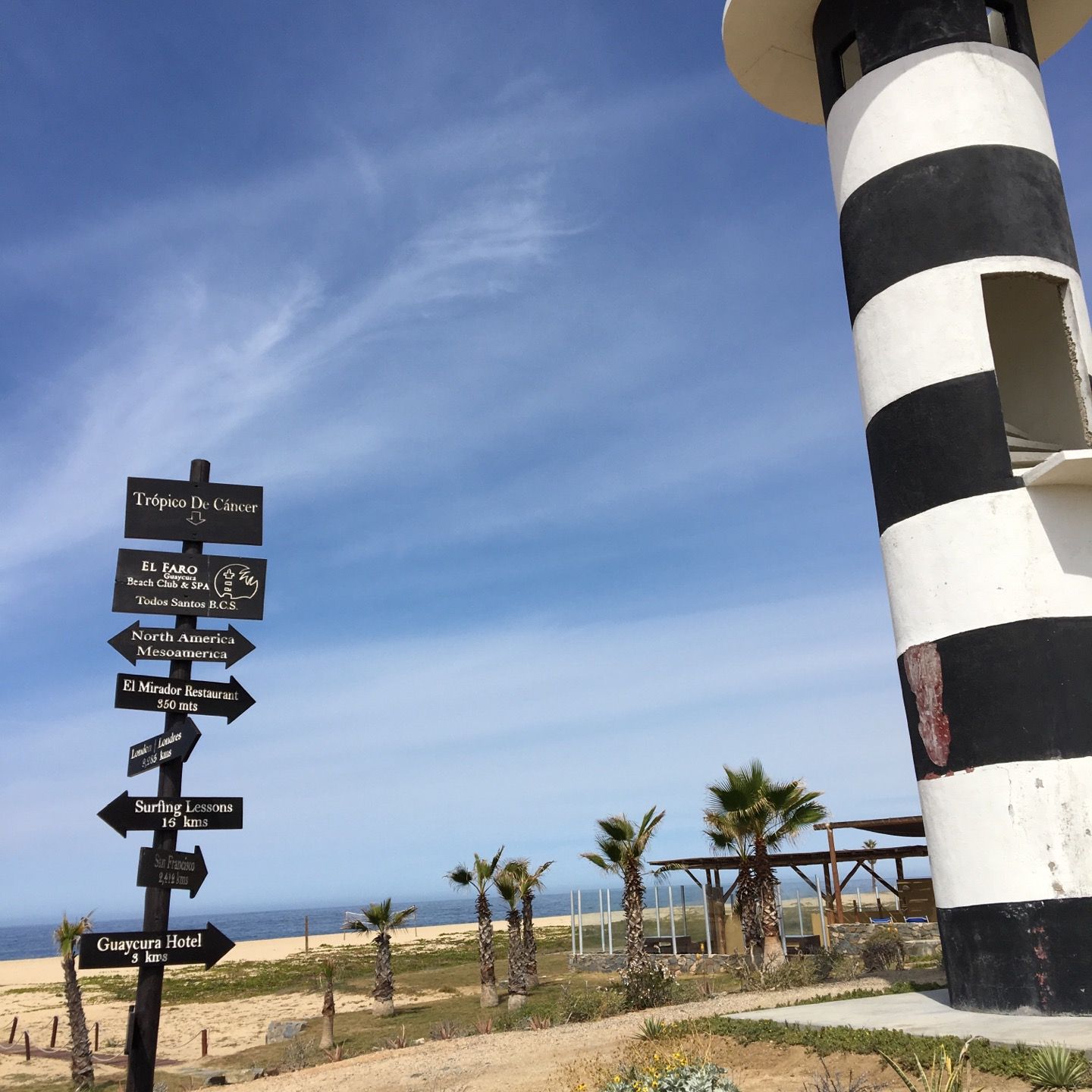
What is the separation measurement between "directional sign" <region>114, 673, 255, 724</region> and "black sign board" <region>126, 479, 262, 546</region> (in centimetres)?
171

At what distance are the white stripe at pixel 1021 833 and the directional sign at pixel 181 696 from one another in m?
8.35

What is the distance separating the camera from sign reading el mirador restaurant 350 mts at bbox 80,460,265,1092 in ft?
33.1

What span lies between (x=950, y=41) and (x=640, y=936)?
19936 mm

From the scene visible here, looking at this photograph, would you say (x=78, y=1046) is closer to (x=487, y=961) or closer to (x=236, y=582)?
(x=487, y=961)

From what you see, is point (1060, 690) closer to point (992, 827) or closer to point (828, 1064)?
point (992, 827)

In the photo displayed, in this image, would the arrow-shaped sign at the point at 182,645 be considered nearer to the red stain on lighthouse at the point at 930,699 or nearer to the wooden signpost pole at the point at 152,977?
the wooden signpost pole at the point at 152,977

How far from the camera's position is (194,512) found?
11570mm

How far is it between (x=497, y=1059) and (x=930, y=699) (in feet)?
25.4

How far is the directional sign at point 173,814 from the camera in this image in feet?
33.4

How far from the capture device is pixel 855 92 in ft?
45.3

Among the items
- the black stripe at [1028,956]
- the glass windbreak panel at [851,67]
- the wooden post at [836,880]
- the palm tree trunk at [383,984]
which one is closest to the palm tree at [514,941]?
the palm tree trunk at [383,984]

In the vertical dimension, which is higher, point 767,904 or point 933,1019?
point 767,904

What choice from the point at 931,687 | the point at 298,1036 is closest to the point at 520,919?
the point at 298,1036

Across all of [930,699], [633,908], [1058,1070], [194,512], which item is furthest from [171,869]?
[633,908]
